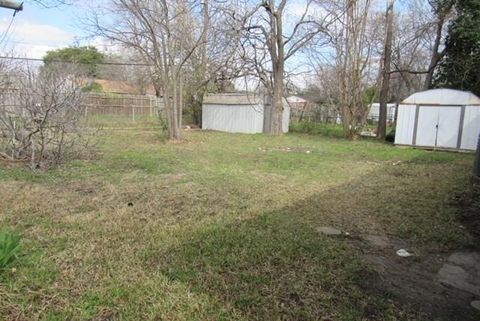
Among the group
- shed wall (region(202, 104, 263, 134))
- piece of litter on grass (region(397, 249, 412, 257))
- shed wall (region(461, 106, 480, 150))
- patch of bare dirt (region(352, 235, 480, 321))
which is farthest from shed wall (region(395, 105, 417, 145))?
piece of litter on grass (region(397, 249, 412, 257))

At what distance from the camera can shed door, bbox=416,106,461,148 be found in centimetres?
1134

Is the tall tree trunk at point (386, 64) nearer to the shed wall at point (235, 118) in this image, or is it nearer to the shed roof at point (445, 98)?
the shed roof at point (445, 98)

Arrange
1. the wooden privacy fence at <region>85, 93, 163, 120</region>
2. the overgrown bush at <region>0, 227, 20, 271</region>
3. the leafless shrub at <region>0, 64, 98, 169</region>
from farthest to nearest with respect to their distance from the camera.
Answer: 1. the wooden privacy fence at <region>85, 93, 163, 120</region>
2. the leafless shrub at <region>0, 64, 98, 169</region>
3. the overgrown bush at <region>0, 227, 20, 271</region>

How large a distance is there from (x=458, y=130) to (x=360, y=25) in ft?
18.8

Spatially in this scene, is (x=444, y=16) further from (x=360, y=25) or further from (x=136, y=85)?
(x=136, y=85)

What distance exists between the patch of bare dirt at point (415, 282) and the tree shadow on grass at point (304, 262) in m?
0.02

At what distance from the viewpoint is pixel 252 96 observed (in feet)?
56.1

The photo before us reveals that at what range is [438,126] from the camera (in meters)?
11.6

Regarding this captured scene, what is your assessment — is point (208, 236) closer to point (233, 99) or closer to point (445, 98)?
point (445, 98)

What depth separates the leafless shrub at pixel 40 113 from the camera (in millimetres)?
6238

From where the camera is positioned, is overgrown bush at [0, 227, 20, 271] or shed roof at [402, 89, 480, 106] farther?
shed roof at [402, 89, 480, 106]

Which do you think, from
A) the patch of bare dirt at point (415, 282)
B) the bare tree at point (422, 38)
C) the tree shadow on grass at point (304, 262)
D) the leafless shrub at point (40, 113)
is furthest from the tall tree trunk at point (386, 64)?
the patch of bare dirt at point (415, 282)

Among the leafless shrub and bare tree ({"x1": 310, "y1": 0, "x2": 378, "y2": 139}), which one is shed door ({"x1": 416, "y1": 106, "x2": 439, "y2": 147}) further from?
the leafless shrub

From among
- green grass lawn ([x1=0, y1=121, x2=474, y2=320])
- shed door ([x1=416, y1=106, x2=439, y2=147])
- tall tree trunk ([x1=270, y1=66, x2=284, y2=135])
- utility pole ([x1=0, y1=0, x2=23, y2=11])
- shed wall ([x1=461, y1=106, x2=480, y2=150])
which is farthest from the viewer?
tall tree trunk ([x1=270, y1=66, x2=284, y2=135])
